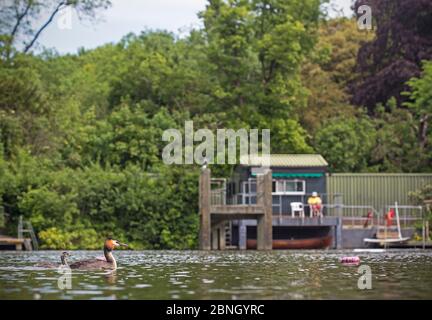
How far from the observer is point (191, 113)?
70062 millimetres

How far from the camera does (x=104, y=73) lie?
84.0m

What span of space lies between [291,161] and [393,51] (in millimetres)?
17840

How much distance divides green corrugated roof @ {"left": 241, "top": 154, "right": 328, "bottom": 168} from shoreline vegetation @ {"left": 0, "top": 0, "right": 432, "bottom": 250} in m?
3.18

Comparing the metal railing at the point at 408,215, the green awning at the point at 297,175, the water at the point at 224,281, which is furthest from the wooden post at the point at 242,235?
the water at the point at 224,281

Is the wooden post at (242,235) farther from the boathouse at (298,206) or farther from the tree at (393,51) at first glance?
the tree at (393,51)

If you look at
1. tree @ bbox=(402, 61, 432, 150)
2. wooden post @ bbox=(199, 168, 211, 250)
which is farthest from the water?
tree @ bbox=(402, 61, 432, 150)

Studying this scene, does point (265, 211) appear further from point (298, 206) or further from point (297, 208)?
point (298, 206)

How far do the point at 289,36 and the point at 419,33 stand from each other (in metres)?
10.3

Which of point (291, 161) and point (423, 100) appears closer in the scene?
point (291, 161)

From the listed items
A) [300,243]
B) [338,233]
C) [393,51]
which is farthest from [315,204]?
[393,51]

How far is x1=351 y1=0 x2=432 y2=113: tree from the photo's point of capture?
7025 cm

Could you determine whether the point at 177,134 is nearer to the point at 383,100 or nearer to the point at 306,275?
the point at 383,100

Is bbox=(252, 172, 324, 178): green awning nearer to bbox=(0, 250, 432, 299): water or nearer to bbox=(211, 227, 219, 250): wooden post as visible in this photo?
bbox=(211, 227, 219, 250): wooden post

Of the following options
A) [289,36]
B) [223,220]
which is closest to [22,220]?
[223,220]
